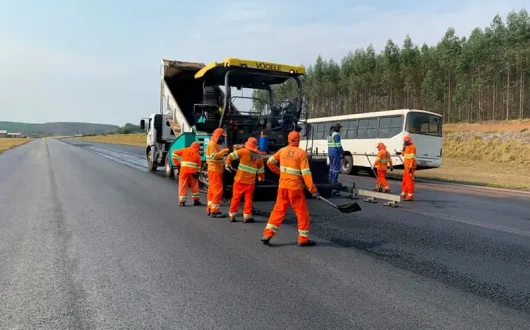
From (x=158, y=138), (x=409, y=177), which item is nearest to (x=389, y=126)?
(x=409, y=177)

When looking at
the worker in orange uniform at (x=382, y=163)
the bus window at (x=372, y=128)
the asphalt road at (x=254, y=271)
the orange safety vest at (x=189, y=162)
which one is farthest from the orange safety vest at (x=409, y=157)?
the bus window at (x=372, y=128)

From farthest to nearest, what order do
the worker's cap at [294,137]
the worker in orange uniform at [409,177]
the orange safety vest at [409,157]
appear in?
the orange safety vest at [409,157] → the worker in orange uniform at [409,177] → the worker's cap at [294,137]

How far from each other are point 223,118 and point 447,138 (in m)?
27.4

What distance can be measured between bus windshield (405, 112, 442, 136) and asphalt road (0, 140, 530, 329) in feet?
30.0

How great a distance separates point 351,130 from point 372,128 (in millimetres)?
1428

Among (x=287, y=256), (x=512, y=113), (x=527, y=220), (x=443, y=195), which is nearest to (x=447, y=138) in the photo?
(x=512, y=113)

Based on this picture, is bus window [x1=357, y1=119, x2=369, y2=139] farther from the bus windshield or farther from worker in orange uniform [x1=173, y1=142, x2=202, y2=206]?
worker in orange uniform [x1=173, y1=142, x2=202, y2=206]

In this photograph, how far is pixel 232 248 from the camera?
571 centimetres

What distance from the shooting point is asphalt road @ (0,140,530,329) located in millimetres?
3566

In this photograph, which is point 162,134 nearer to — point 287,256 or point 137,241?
Answer: point 137,241

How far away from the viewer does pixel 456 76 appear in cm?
4719

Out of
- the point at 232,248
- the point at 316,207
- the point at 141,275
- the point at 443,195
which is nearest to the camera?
the point at 141,275

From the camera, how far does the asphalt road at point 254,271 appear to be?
3.57 m

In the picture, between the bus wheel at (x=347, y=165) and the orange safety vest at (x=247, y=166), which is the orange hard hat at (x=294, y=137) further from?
the bus wheel at (x=347, y=165)
